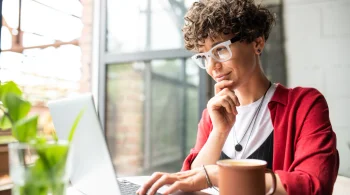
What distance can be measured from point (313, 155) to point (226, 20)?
1.82 ft

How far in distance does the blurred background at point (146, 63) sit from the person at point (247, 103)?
93 cm

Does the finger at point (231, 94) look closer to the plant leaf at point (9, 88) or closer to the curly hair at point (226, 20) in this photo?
the curly hair at point (226, 20)

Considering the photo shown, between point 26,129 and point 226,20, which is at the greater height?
point 226,20

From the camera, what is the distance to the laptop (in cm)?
63

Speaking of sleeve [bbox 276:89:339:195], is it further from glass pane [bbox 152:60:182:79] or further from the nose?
glass pane [bbox 152:60:182:79]

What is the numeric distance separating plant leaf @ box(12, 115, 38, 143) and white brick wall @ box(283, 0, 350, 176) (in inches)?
76.3

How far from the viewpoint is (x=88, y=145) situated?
0.65 m

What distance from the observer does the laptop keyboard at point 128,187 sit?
31.9 inches

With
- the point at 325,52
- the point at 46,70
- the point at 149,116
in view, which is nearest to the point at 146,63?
the point at 149,116

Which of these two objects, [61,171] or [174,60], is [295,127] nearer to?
[61,171]

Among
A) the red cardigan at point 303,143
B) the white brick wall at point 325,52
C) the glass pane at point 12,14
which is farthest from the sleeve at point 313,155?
the glass pane at point 12,14

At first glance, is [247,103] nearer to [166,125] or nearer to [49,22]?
[166,125]

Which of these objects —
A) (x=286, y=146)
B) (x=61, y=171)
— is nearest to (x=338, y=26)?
(x=286, y=146)

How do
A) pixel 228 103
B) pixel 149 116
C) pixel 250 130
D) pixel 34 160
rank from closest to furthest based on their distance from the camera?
1. pixel 34 160
2. pixel 228 103
3. pixel 250 130
4. pixel 149 116
